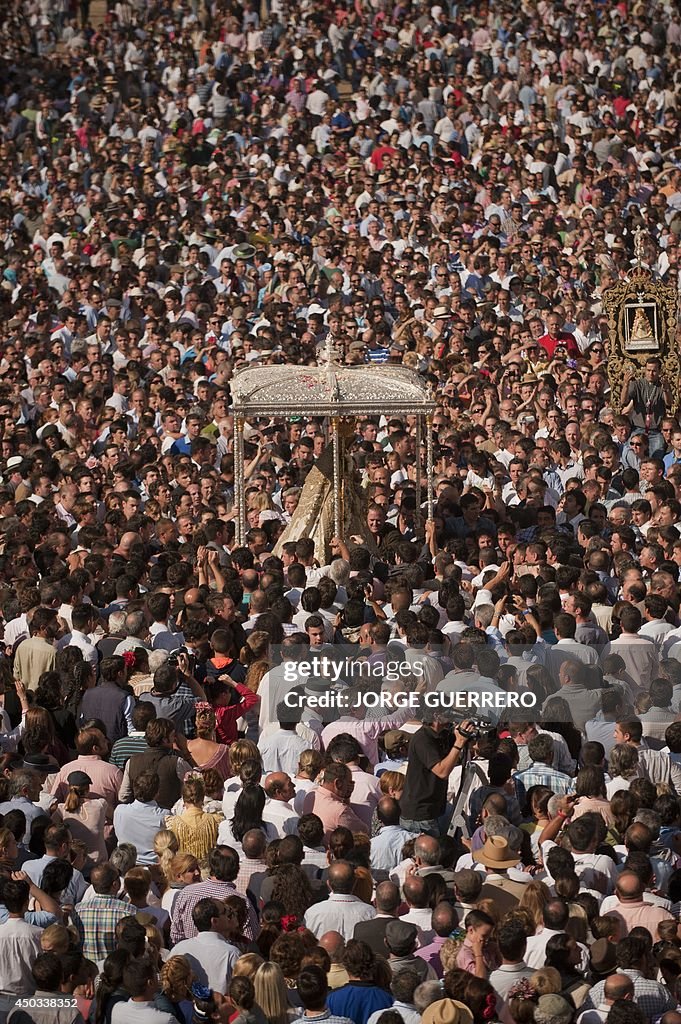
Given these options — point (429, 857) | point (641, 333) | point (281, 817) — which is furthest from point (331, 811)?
point (641, 333)

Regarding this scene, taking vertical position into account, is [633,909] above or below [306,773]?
below

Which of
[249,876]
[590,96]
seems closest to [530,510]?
[249,876]

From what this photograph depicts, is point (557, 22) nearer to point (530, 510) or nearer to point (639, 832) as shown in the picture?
point (530, 510)

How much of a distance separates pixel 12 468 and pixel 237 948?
11016mm

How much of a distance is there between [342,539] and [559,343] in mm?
6606

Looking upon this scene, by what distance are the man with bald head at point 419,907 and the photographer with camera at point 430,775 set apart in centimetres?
89

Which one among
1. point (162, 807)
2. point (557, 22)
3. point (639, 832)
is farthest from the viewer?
point (557, 22)

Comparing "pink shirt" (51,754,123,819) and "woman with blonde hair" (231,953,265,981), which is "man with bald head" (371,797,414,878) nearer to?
"pink shirt" (51,754,123,819)

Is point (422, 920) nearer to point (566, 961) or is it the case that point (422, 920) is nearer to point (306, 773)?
point (566, 961)

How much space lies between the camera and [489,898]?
10.9 metres

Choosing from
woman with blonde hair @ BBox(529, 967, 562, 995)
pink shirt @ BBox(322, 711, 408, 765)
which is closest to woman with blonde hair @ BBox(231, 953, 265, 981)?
woman with blonde hair @ BBox(529, 967, 562, 995)

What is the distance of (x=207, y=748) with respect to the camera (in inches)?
511

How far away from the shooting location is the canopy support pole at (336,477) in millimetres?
18047

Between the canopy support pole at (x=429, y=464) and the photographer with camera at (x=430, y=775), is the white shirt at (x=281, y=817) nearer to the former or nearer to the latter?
the photographer with camera at (x=430, y=775)
